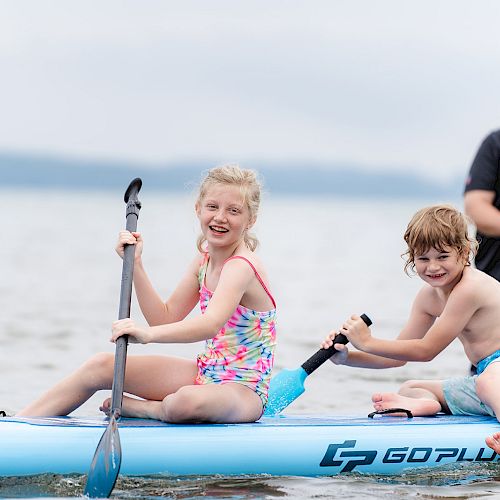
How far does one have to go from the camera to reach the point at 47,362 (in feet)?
28.0

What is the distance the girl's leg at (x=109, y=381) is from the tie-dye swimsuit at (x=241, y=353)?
11 centimetres

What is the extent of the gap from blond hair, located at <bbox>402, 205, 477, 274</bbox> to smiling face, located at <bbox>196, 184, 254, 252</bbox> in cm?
75

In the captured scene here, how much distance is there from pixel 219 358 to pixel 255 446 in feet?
1.35

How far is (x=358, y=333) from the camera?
476 cm

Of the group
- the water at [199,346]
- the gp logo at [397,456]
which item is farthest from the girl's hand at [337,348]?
the water at [199,346]

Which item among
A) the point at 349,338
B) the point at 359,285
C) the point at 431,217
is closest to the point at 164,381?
the point at 349,338

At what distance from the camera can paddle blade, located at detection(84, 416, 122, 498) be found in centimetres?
403

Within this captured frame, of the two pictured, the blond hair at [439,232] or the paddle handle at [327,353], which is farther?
the paddle handle at [327,353]

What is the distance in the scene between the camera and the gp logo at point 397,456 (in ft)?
14.6

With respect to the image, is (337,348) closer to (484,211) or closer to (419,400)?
(419,400)

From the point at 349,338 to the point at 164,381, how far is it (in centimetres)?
86

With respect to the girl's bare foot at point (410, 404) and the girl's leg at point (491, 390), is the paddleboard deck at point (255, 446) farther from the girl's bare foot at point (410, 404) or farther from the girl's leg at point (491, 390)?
the girl's bare foot at point (410, 404)

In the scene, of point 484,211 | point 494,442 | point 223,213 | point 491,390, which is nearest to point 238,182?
point 223,213

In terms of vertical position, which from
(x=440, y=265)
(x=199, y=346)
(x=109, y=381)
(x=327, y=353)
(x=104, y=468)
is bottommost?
(x=199, y=346)
